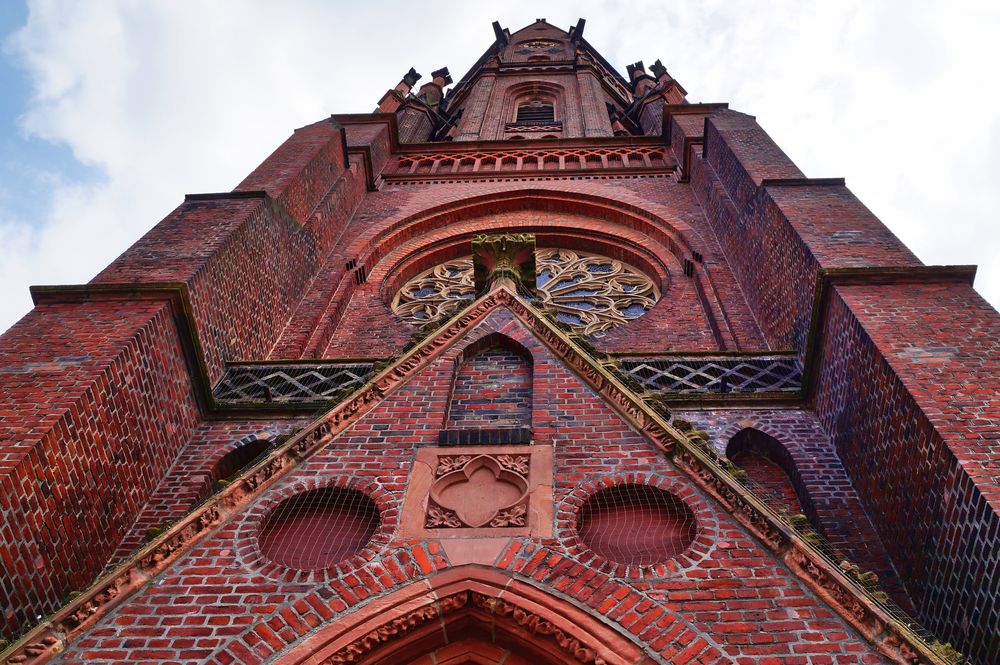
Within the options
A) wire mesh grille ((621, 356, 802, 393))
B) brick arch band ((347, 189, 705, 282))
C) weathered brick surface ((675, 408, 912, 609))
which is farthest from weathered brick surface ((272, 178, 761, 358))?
weathered brick surface ((675, 408, 912, 609))

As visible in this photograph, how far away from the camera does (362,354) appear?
9.71m

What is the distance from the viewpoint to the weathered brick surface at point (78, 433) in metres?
4.93

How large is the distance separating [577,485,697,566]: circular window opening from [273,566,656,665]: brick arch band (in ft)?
2.18

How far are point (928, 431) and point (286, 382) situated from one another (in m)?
5.47

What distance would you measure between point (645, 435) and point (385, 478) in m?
1.61

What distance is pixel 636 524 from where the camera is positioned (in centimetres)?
474

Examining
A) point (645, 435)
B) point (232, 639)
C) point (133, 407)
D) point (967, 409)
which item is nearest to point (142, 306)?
point (133, 407)

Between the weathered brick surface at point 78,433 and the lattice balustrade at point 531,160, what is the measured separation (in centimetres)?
947

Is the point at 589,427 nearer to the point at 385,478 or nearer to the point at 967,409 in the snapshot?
the point at 385,478

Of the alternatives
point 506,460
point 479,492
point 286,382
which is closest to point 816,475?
point 506,460

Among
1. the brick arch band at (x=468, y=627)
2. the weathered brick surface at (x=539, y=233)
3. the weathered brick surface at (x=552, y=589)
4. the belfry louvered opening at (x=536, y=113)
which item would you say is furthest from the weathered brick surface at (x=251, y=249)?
the belfry louvered opening at (x=536, y=113)

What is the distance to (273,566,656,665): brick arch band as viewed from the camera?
12.7 feet

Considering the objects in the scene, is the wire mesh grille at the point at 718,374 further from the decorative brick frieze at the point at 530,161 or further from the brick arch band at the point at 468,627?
the decorative brick frieze at the point at 530,161

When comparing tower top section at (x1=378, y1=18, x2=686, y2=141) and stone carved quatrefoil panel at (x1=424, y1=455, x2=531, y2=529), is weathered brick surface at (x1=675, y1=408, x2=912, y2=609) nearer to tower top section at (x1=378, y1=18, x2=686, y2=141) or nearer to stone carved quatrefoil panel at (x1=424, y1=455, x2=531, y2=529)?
stone carved quatrefoil panel at (x1=424, y1=455, x2=531, y2=529)
